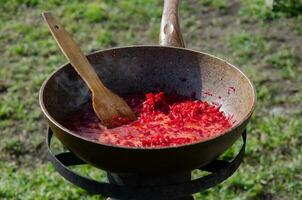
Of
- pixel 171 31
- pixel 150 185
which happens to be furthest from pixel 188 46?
pixel 150 185

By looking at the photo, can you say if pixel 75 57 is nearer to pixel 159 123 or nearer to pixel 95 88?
pixel 95 88

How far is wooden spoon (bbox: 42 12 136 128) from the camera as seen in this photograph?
207cm

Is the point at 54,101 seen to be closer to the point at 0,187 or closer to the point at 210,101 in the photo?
the point at 210,101

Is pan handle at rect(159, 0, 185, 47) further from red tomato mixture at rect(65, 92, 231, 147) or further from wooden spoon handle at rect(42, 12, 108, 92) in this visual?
wooden spoon handle at rect(42, 12, 108, 92)

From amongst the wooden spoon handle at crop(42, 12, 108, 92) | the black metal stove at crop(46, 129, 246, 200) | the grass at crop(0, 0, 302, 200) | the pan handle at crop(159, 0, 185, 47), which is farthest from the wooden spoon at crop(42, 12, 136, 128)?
the grass at crop(0, 0, 302, 200)

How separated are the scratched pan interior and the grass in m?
1.13

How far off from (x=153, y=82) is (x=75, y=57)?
332 mm

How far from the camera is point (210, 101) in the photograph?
222 cm

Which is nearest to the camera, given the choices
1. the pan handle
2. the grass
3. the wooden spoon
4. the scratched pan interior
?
the scratched pan interior

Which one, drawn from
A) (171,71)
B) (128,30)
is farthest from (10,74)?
(171,71)

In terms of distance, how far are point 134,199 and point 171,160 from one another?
0.74ft

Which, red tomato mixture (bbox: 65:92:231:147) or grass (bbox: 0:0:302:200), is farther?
Answer: grass (bbox: 0:0:302:200)

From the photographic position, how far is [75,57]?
211 centimetres

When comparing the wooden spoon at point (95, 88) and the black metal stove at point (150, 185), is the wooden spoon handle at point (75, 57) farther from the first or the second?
the black metal stove at point (150, 185)
